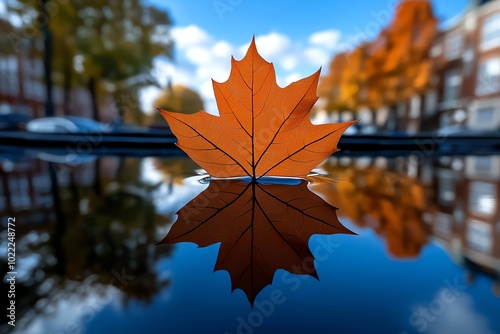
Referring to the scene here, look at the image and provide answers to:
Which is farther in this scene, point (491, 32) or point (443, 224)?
point (491, 32)

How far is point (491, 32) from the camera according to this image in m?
4.42

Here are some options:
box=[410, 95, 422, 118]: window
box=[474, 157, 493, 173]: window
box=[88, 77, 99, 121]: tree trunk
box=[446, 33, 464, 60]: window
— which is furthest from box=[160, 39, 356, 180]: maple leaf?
box=[446, 33, 464, 60]: window

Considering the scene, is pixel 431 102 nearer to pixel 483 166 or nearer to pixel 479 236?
pixel 483 166

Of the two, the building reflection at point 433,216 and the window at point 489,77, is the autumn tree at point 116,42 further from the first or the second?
the window at point 489,77

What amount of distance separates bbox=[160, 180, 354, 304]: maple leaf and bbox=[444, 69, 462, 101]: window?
20.0 ft

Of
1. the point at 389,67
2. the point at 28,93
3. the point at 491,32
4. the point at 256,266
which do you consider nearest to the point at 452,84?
the point at 491,32

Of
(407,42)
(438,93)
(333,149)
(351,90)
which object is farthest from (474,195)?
(438,93)

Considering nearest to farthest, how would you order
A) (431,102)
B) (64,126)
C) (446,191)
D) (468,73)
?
(446,191) < (64,126) < (468,73) < (431,102)

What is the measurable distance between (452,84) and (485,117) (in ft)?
2.78

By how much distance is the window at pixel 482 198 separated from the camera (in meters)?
0.26

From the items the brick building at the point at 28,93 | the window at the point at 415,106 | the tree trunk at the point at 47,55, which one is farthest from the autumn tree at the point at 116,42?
the window at the point at 415,106

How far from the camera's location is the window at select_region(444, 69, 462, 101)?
491 centimetres

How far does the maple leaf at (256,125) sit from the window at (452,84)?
6012 mm

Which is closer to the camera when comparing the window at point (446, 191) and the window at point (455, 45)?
the window at point (446, 191)
